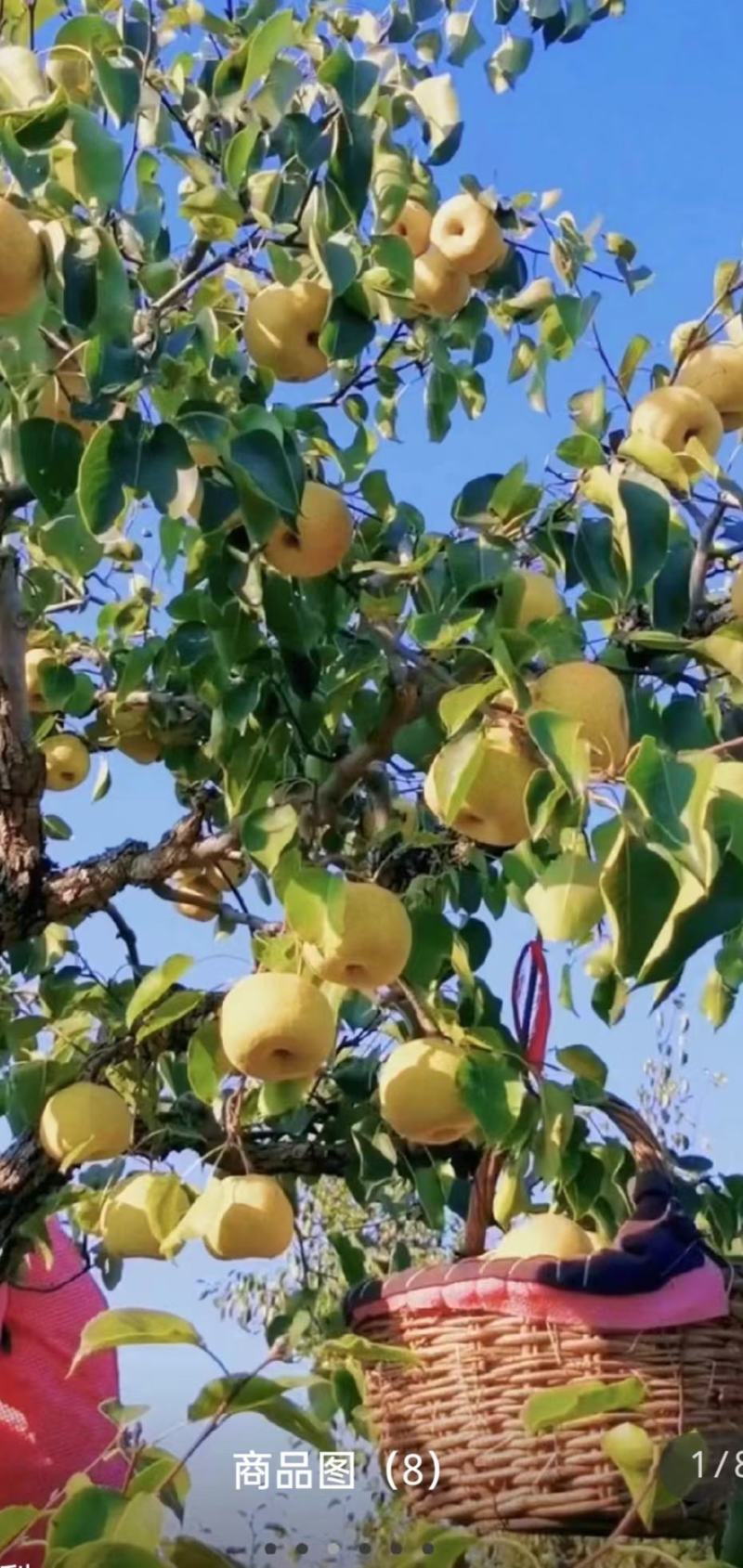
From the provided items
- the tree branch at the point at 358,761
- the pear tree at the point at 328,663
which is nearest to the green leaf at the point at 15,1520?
the pear tree at the point at 328,663

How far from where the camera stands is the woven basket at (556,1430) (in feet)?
3.35

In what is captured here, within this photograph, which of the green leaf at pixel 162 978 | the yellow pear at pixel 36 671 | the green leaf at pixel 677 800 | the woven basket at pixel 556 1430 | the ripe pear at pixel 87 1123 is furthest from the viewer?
the yellow pear at pixel 36 671

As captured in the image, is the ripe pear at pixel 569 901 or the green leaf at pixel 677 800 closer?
the green leaf at pixel 677 800

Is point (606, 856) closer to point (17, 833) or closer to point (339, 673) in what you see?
point (339, 673)

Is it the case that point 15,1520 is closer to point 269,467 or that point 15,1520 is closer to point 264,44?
point 269,467

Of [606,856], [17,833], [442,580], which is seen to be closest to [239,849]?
[17,833]

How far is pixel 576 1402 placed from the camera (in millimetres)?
926

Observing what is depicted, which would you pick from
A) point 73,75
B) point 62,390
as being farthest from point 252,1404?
point 73,75

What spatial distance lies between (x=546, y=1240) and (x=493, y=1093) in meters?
0.12

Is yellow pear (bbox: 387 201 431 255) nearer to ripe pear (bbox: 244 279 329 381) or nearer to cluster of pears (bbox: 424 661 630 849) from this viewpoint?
ripe pear (bbox: 244 279 329 381)

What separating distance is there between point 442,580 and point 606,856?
18.6 inches

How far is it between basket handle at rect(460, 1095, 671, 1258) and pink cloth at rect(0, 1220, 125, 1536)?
2.35 feet

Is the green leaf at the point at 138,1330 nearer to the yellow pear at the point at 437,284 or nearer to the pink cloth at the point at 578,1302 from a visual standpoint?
the pink cloth at the point at 578,1302

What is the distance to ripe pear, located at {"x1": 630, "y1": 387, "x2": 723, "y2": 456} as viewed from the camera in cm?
135
